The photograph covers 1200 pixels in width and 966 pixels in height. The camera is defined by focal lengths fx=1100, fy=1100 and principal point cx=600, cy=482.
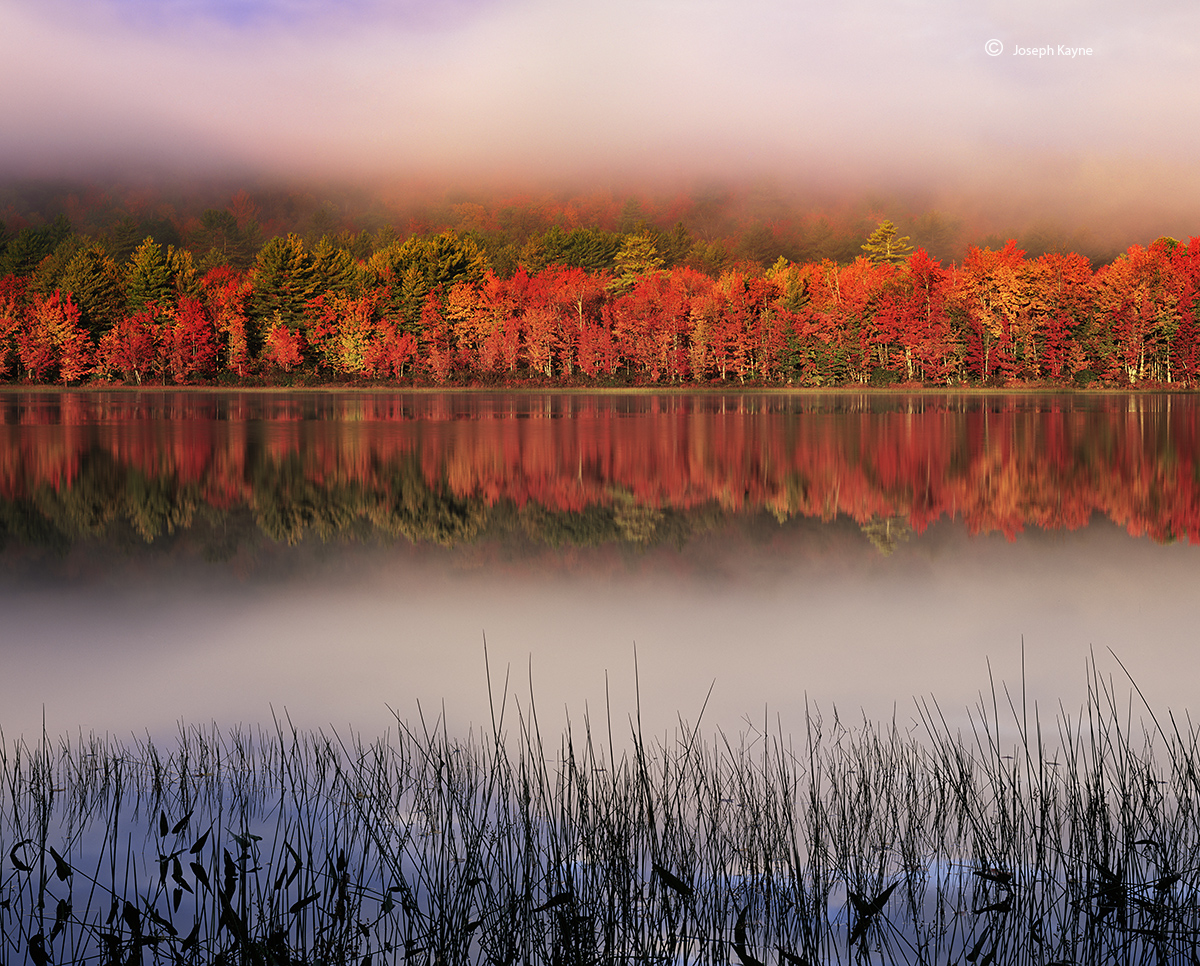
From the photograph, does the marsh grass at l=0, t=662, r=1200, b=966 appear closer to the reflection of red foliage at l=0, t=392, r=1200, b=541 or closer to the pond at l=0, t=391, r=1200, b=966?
the pond at l=0, t=391, r=1200, b=966

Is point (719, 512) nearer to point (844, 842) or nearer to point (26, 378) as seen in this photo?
point (844, 842)

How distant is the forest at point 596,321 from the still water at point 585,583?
46.7 meters

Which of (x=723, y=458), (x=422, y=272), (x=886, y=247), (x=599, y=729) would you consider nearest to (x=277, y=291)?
(x=422, y=272)

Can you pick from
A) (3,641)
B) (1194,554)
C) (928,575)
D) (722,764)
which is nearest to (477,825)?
(722,764)

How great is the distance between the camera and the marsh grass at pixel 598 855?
3961mm

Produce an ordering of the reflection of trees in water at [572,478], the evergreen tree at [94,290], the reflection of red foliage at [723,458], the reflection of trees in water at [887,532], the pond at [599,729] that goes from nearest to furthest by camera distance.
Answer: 1. the pond at [599,729]
2. the reflection of trees in water at [887,532]
3. the reflection of trees in water at [572,478]
4. the reflection of red foliage at [723,458]
5. the evergreen tree at [94,290]

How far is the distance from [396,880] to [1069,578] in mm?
8845

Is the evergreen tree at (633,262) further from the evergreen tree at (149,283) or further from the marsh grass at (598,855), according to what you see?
the marsh grass at (598,855)

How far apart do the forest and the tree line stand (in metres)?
0.16

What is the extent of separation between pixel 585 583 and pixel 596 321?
71.2 m

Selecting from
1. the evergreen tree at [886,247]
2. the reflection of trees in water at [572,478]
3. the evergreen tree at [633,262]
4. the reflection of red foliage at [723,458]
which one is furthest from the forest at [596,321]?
the reflection of trees in water at [572,478]

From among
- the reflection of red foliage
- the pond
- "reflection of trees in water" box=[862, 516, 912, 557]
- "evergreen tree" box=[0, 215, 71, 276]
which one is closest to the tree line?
"evergreen tree" box=[0, 215, 71, 276]

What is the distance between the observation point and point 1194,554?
41.5ft

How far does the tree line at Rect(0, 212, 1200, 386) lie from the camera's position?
228ft
